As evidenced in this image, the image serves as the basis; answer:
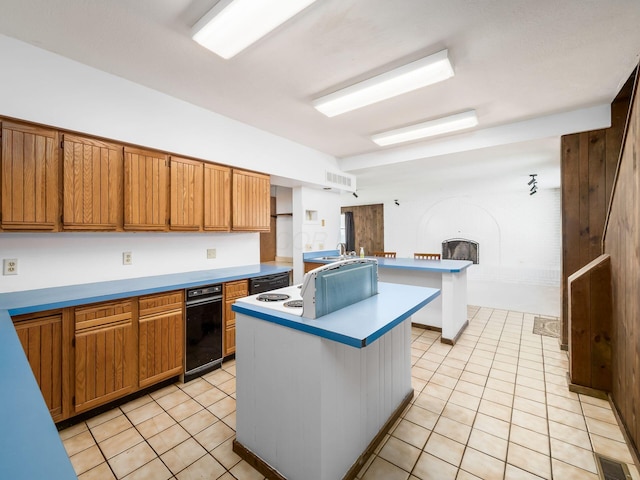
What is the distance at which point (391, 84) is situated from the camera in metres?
2.33

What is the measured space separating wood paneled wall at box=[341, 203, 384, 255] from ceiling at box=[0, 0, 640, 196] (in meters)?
6.83

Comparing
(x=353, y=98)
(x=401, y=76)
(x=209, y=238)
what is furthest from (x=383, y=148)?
(x=209, y=238)

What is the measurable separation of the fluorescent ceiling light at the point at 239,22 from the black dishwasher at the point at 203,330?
1.97 metres

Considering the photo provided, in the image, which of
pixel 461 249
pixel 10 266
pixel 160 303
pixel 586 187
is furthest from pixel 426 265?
pixel 461 249

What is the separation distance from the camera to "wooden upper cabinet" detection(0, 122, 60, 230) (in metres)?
1.90

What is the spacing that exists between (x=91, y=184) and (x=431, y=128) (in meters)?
3.36

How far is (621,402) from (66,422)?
392 cm

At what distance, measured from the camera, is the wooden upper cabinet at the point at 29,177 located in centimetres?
190

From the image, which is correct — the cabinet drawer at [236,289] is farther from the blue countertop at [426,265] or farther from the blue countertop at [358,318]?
the blue countertop at [426,265]

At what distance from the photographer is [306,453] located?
4.84ft

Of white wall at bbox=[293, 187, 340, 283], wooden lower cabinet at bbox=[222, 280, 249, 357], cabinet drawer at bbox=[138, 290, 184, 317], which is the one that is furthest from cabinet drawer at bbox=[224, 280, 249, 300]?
white wall at bbox=[293, 187, 340, 283]

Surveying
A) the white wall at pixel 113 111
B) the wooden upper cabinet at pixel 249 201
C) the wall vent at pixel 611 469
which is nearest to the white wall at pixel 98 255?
the wooden upper cabinet at pixel 249 201

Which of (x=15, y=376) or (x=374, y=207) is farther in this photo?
(x=374, y=207)

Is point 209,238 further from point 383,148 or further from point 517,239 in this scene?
point 517,239
